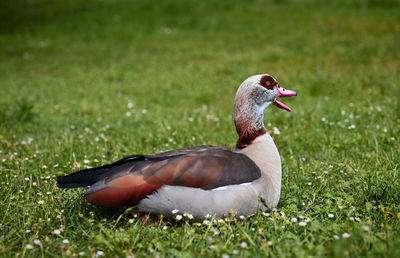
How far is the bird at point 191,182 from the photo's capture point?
9.84 feet

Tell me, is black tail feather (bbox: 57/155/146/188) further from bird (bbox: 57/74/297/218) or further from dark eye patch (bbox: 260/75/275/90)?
dark eye patch (bbox: 260/75/275/90)

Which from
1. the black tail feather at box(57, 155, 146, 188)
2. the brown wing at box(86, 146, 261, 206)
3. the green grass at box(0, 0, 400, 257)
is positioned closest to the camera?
the green grass at box(0, 0, 400, 257)

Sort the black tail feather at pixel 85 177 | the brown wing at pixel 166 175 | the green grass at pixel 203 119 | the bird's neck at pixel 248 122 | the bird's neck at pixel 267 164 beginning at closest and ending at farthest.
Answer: the green grass at pixel 203 119, the brown wing at pixel 166 175, the black tail feather at pixel 85 177, the bird's neck at pixel 267 164, the bird's neck at pixel 248 122

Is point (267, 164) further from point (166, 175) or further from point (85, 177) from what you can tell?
point (85, 177)

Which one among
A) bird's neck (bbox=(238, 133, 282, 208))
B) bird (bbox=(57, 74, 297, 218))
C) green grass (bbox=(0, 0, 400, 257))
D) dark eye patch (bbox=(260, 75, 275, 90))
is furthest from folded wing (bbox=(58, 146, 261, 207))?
dark eye patch (bbox=(260, 75, 275, 90))

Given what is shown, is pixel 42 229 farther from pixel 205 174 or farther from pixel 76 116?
pixel 76 116

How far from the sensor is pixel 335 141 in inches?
202

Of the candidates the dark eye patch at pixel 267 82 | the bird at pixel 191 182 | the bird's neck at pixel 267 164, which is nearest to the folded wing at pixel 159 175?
the bird at pixel 191 182

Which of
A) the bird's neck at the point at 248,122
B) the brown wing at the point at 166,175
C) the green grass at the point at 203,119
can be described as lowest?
the green grass at the point at 203,119

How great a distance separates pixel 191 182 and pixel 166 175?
0.65 ft

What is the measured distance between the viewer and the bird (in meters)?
3.00

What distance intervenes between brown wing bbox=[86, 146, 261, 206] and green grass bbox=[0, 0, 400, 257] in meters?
0.23

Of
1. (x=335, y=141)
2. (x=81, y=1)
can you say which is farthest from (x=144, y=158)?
(x=81, y=1)

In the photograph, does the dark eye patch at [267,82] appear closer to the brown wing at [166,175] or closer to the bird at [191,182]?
the bird at [191,182]
